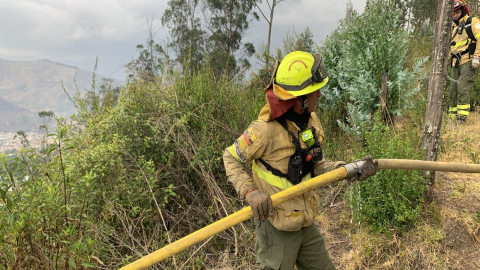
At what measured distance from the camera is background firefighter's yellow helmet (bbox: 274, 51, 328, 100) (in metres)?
1.52

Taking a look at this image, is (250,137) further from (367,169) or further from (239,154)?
(367,169)

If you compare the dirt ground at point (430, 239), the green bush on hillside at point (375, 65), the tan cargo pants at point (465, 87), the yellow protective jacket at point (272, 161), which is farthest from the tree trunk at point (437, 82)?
the tan cargo pants at point (465, 87)

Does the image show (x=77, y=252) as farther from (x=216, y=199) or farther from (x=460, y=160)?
(x=460, y=160)

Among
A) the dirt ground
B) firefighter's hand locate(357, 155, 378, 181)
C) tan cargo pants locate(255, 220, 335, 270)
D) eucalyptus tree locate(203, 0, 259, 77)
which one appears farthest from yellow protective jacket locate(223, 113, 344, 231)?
eucalyptus tree locate(203, 0, 259, 77)

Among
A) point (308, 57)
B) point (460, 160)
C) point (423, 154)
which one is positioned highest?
point (308, 57)

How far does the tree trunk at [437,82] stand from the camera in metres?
2.38

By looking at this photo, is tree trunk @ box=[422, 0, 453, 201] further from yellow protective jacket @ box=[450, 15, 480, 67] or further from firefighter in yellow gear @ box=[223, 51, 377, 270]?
yellow protective jacket @ box=[450, 15, 480, 67]

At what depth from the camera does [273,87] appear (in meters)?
1.58

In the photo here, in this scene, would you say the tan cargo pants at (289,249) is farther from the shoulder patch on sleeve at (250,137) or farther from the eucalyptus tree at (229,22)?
the eucalyptus tree at (229,22)

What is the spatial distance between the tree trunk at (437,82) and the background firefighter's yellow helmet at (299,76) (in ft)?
5.38

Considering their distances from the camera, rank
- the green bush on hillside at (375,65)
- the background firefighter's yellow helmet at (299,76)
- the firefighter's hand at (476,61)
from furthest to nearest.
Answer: the firefighter's hand at (476,61)
the green bush on hillside at (375,65)
the background firefighter's yellow helmet at (299,76)

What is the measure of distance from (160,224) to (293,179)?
206 cm

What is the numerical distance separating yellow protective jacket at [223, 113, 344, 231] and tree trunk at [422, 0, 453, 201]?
5.54 ft

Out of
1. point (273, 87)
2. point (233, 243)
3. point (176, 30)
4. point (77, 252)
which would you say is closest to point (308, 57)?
point (273, 87)
